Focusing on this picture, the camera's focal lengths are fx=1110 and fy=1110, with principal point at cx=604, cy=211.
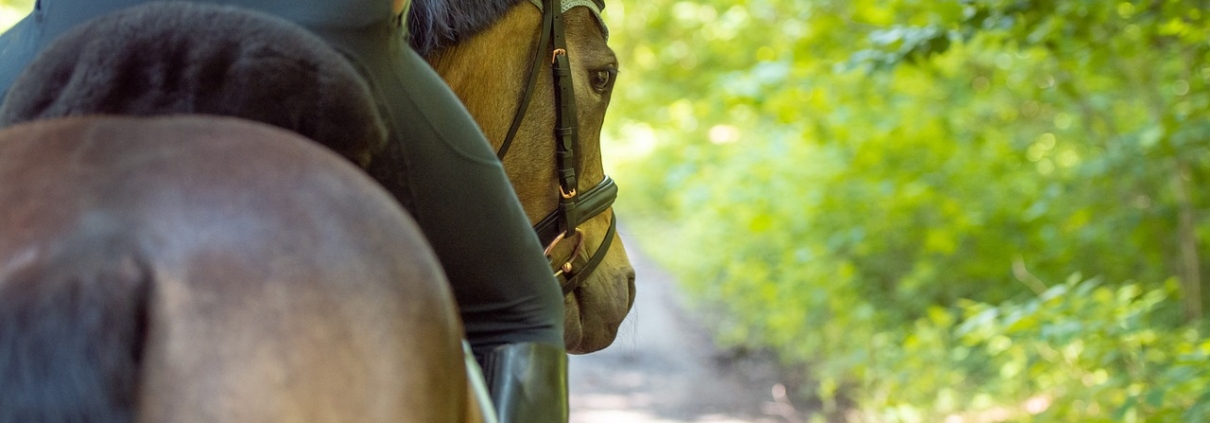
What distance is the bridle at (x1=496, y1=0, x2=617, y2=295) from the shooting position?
2.72 metres

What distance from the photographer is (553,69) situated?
275 centimetres

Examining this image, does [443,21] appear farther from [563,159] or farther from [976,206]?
[976,206]

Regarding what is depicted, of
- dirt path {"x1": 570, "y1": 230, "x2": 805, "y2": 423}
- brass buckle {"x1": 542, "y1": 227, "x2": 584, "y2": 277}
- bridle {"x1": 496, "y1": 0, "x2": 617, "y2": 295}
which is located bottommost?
dirt path {"x1": 570, "y1": 230, "x2": 805, "y2": 423}

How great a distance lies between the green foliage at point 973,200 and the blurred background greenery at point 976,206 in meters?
0.02

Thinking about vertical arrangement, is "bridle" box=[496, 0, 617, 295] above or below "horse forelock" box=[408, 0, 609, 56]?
below

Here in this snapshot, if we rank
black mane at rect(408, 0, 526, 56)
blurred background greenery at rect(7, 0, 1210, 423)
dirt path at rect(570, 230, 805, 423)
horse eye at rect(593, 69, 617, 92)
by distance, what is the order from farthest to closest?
1. dirt path at rect(570, 230, 805, 423)
2. blurred background greenery at rect(7, 0, 1210, 423)
3. horse eye at rect(593, 69, 617, 92)
4. black mane at rect(408, 0, 526, 56)

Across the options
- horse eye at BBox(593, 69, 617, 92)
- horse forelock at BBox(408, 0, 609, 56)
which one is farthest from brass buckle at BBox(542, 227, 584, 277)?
horse forelock at BBox(408, 0, 609, 56)

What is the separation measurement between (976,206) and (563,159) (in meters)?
6.09

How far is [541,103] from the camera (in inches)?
108

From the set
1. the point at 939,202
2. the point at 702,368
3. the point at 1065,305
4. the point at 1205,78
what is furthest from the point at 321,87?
the point at 702,368

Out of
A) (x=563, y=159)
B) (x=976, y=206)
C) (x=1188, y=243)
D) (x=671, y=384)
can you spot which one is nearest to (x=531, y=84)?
(x=563, y=159)

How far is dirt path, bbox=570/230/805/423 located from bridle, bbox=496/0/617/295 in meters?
3.89

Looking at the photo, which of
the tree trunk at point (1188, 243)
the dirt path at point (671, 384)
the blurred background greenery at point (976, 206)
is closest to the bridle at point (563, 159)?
the blurred background greenery at point (976, 206)

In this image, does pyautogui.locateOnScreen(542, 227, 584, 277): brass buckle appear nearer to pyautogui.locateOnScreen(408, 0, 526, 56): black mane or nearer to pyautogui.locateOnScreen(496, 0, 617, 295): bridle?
pyautogui.locateOnScreen(496, 0, 617, 295): bridle
